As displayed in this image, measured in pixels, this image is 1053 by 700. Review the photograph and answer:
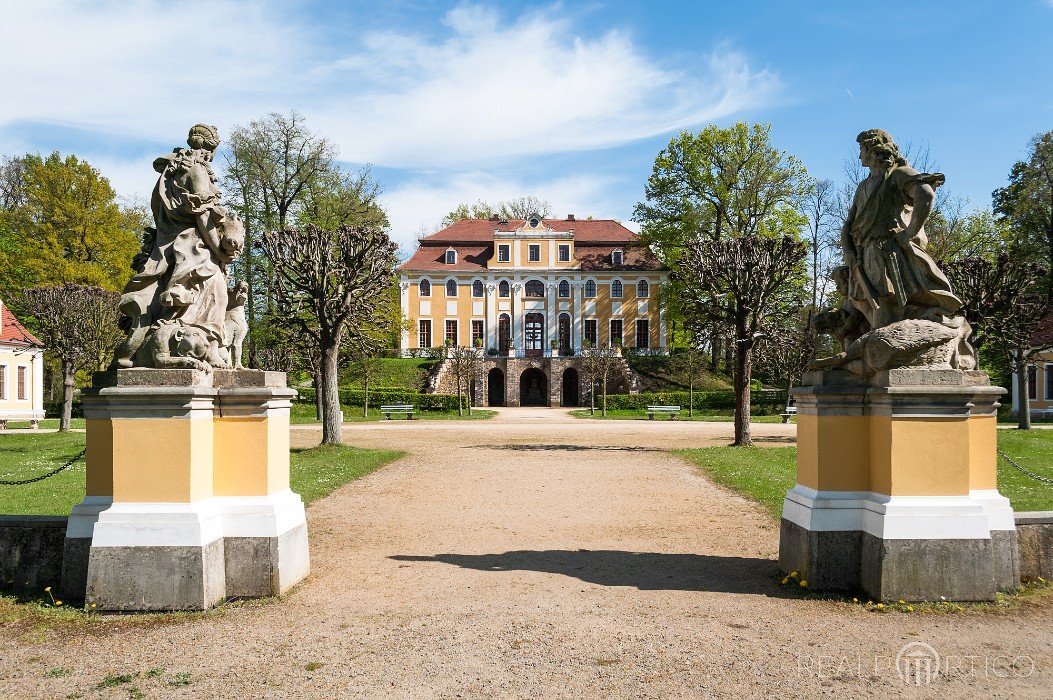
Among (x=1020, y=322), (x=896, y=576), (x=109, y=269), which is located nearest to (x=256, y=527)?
(x=896, y=576)

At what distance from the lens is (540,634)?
15.6 ft

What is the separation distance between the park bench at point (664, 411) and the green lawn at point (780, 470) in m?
14.7

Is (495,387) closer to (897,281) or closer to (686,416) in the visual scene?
(686,416)

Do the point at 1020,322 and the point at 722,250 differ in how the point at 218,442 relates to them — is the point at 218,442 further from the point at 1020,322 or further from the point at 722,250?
the point at 1020,322

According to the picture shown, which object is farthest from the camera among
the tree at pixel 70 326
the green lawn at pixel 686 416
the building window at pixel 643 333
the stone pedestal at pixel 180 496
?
the building window at pixel 643 333

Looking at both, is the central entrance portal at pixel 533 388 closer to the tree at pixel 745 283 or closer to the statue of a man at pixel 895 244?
the tree at pixel 745 283

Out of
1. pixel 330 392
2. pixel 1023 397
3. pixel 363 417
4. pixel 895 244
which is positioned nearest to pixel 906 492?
pixel 895 244

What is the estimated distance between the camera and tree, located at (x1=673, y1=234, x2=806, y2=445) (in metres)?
18.4

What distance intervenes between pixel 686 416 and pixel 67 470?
1032 inches

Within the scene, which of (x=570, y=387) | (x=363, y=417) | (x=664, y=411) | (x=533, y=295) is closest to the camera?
(x=363, y=417)

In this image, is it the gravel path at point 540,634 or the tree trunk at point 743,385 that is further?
the tree trunk at point 743,385

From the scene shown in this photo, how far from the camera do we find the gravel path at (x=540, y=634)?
3979 millimetres

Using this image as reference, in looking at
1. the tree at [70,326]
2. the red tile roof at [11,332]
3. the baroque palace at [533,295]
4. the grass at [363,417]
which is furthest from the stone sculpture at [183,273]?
the baroque palace at [533,295]

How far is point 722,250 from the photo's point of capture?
756 inches
